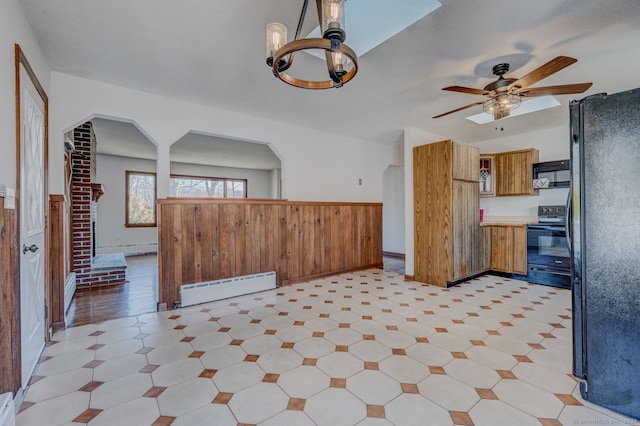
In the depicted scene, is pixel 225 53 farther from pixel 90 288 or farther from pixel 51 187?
pixel 90 288

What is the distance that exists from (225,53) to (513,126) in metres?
4.74

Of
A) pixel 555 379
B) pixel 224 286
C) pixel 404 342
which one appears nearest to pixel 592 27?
pixel 555 379

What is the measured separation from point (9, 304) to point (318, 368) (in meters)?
1.99

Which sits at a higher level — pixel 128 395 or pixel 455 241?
pixel 455 241

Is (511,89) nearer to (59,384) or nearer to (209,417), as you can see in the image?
(209,417)

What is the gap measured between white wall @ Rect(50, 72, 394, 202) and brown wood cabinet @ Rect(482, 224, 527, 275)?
Answer: 2.16 m

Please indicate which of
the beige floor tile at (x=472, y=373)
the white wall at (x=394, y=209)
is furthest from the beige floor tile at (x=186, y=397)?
the white wall at (x=394, y=209)

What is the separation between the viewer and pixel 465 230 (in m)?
4.51

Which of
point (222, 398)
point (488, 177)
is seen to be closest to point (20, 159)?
point (222, 398)

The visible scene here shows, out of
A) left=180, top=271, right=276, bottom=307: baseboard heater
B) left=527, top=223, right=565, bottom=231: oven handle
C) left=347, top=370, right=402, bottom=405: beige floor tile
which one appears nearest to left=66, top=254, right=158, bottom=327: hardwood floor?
left=180, top=271, right=276, bottom=307: baseboard heater

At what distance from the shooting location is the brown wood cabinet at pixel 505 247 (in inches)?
186

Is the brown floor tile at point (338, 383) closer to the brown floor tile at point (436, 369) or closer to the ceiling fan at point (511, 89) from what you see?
the brown floor tile at point (436, 369)

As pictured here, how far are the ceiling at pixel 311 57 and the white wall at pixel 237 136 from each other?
0.54ft

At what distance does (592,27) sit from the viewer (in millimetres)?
2188
